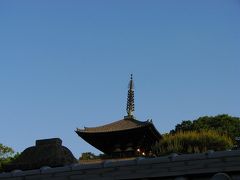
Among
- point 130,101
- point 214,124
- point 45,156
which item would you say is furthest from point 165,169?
point 214,124

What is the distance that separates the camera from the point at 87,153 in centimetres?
6706

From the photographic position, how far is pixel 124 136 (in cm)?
4325

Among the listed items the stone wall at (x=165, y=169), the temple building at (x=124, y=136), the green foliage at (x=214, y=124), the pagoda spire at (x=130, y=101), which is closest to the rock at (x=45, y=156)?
the stone wall at (x=165, y=169)

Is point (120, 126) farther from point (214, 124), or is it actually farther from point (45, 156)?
point (45, 156)

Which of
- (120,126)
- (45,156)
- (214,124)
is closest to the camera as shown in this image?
(45,156)

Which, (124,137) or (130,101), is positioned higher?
(130,101)

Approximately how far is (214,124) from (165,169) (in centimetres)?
5684

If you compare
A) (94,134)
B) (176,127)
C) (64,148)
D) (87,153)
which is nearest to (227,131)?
(176,127)

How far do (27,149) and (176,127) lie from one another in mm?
54083

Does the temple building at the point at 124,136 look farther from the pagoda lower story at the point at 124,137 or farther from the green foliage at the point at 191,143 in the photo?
the green foliage at the point at 191,143

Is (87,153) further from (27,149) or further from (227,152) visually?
(227,152)

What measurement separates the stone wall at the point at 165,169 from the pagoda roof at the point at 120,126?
31.0 m

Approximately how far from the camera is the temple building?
42.6 m

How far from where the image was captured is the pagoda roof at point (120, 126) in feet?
139
